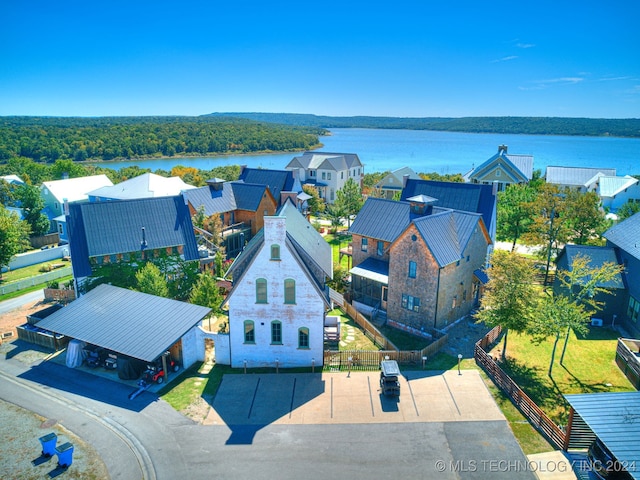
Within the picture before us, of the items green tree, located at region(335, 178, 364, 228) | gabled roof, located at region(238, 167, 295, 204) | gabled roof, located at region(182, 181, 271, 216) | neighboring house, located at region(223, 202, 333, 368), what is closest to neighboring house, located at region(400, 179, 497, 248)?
green tree, located at region(335, 178, 364, 228)

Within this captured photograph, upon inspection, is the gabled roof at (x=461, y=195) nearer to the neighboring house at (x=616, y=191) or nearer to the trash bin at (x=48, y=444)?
the neighboring house at (x=616, y=191)

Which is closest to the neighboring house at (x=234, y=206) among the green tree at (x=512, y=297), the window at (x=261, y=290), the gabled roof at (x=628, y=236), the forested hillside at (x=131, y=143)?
the window at (x=261, y=290)

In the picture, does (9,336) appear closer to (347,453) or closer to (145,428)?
(145,428)

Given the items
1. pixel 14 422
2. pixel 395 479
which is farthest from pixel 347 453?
pixel 14 422

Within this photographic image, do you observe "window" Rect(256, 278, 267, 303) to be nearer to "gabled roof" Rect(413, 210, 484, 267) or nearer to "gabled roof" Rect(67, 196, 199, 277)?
"gabled roof" Rect(413, 210, 484, 267)

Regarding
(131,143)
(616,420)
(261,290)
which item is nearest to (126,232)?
(261,290)
